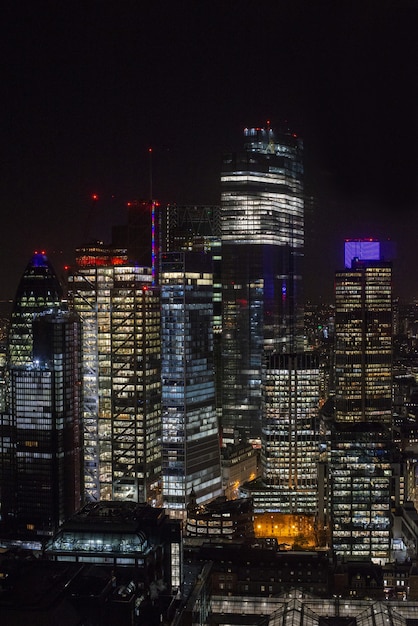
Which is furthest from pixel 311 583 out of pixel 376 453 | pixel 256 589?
pixel 376 453

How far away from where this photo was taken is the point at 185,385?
16.0 metres

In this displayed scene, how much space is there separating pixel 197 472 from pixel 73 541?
233 inches

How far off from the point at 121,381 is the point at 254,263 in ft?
20.2

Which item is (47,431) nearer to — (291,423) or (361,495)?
(291,423)

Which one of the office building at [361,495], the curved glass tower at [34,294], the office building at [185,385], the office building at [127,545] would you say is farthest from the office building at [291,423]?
the office building at [127,545]

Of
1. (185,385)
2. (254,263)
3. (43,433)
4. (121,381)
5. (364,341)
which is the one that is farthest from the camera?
(254,263)

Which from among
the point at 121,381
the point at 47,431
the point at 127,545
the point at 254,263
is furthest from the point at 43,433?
the point at 254,263

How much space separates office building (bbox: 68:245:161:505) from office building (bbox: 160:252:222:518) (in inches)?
8.7

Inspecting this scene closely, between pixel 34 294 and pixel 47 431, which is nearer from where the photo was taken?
pixel 47 431

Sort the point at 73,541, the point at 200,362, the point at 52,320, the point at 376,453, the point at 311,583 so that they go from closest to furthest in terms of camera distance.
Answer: the point at 73,541 → the point at 311,583 → the point at 376,453 → the point at 52,320 → the point at 200,362

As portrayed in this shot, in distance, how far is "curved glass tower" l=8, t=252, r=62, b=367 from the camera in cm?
1544

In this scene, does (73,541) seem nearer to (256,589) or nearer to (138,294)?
(256,589)

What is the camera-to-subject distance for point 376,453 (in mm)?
13305

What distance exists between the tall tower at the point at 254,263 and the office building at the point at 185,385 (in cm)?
380
